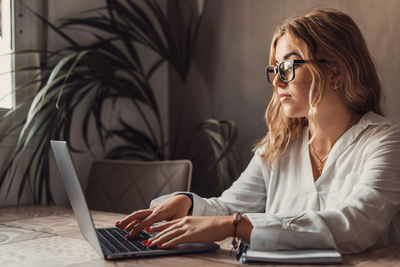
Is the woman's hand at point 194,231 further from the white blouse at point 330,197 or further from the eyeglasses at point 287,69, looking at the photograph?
the eyeglasses at point 287,69

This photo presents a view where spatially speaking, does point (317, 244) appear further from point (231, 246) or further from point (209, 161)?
point (209, 161)

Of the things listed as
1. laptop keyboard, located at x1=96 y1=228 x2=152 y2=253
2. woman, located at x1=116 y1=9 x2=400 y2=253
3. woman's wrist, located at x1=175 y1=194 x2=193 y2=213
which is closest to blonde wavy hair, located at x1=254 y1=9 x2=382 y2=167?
woman, located at x1=116 y1=9 x2=400 y2=253

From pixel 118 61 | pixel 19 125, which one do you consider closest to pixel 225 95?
pixel 118 61

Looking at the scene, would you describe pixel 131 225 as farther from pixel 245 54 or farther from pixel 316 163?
pixel 245 54

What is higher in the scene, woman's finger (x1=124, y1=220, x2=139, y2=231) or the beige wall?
the beige wall

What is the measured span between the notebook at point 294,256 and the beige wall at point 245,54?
1.33m

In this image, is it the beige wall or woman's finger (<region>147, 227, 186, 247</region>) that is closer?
woman's finger (<region>147, 227, 186, 247</region>)

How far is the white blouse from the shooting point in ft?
3.97

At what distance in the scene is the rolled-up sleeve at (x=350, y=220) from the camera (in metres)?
1.19

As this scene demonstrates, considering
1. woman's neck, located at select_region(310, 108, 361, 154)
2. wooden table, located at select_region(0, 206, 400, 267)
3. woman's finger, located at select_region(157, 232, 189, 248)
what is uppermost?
woman's neck, located at select_region(310, 108, 361, 154)

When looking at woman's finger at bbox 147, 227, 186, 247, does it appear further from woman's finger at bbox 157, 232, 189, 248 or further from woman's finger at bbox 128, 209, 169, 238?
woman's finger at bbox 128, 209, 169, 238

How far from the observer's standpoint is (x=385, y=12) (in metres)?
2.23

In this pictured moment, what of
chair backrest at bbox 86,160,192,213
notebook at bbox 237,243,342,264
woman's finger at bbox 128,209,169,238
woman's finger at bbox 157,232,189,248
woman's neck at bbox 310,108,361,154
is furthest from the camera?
chair backrest at bbox 86,160,192,213

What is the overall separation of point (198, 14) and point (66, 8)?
0.82 m
